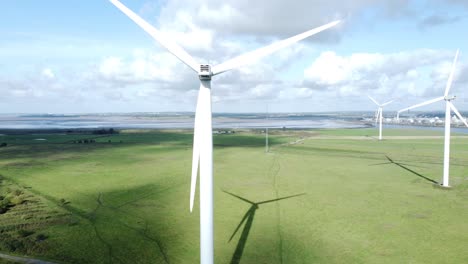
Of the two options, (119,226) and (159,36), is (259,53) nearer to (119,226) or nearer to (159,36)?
(159,36)

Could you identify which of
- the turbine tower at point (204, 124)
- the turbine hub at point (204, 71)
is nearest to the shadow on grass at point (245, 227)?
the turbine tower at point (204, 124)

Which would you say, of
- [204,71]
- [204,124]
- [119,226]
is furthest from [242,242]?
[204,71]

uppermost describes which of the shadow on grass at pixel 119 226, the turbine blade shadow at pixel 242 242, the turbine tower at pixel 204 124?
the turbine tower at pixel 204 124

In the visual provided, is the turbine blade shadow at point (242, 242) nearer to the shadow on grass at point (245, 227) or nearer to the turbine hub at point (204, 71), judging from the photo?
the shadow on grass at point (245, 227)

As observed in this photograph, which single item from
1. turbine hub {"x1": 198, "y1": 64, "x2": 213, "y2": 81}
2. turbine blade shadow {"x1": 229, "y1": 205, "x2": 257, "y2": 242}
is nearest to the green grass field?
turbine blade shadow {"x1": 229, "y1": 205, "x2": 257, "y2": 242}

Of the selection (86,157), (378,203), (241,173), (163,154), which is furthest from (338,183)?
(86,157)

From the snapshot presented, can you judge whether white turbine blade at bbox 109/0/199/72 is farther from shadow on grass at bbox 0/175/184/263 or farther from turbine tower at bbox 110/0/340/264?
shadow on grass at bbox 0/175/184/263

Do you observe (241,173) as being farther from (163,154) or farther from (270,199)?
(163,154)
